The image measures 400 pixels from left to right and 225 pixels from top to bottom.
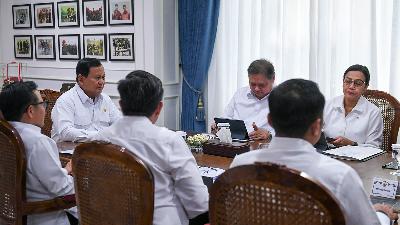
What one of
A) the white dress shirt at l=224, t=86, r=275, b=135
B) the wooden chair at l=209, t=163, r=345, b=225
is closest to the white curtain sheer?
the white dress shirt at l=224, t=86, r=275, b=135

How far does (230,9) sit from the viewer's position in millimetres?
4652

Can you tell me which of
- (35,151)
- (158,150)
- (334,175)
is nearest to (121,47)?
(35,151)

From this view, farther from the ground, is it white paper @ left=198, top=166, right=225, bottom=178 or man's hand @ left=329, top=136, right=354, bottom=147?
man's hand @ left=329, top=136, right=354, bottom=147

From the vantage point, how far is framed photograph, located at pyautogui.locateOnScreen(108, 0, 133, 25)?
5.02 m

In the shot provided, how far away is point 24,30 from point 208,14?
2.78 m

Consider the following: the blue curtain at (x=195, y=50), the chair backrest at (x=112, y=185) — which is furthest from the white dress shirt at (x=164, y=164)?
the blue curtain at (x=195, y=50)

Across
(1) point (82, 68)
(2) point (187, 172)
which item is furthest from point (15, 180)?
(1) point (82, 68)

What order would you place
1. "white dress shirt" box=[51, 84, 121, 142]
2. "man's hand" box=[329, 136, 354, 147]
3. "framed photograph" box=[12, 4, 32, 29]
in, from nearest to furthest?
"man's hand" box=[329, 136, 354, 147] < "white dress shirt" box=[51, 84, 121, 142] < "framed photograph" box=[12, 4, 32, 29]

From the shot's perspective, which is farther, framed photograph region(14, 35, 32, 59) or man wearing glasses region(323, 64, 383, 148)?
framed photograph region(14, 35, 32, 59)

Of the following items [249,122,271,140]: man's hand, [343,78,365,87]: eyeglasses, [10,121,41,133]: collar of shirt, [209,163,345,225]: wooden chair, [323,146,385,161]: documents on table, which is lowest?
[323,146,385,161]: documents on table

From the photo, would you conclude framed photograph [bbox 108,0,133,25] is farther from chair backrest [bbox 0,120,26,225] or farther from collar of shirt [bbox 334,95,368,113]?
chair backrest [bbox 0,120,26,225]

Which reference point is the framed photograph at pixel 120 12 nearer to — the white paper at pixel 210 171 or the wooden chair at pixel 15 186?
the white paper at pixel 210 171

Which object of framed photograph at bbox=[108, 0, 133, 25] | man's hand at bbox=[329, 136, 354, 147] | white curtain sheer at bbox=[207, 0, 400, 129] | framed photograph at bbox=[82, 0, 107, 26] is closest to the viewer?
man's hand at bbox=[329, 136, 354, 147]

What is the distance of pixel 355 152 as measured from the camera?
104 inches
